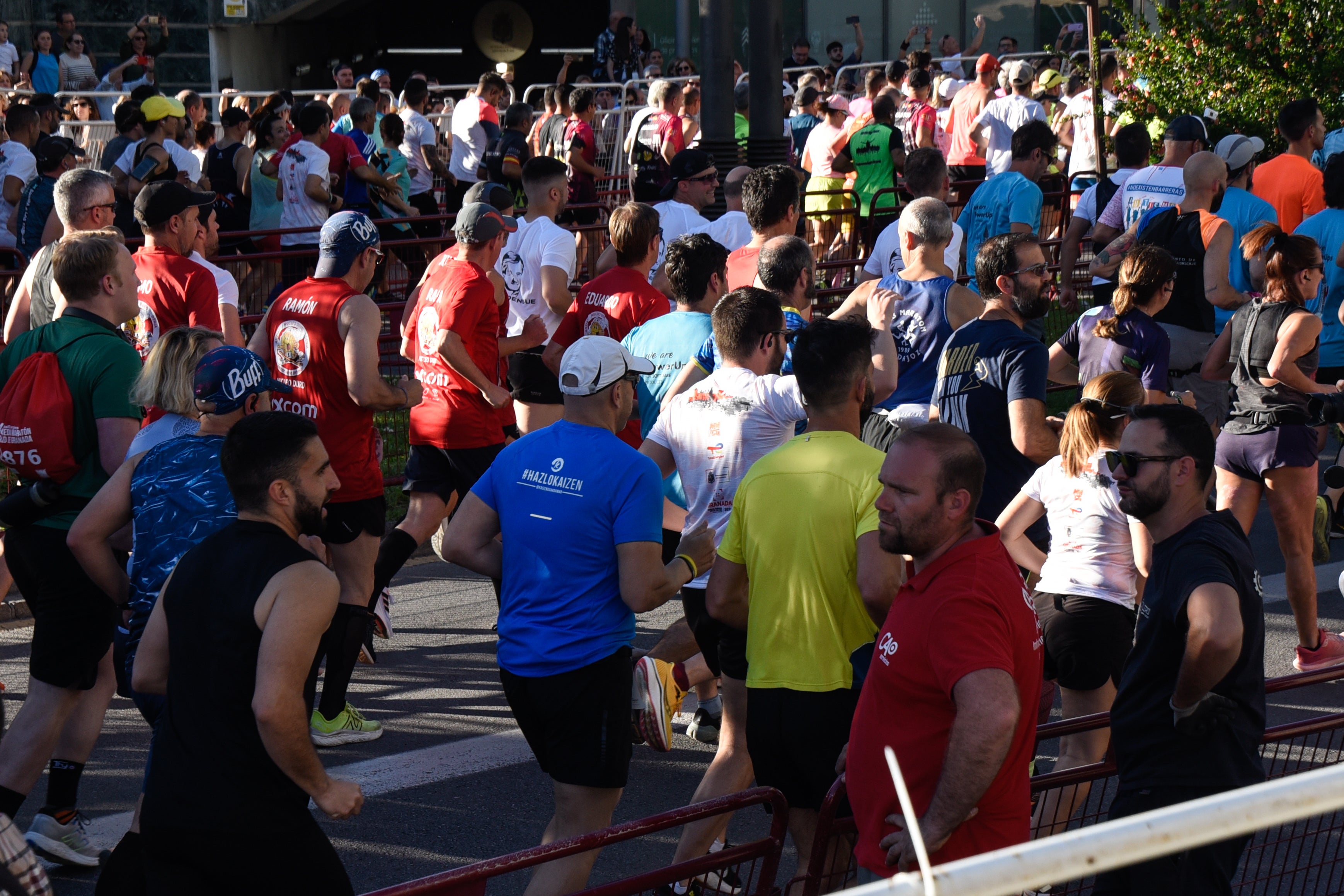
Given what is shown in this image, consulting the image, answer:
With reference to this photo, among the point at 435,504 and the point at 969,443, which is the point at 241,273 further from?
the point at 969,443

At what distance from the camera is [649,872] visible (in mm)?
3172

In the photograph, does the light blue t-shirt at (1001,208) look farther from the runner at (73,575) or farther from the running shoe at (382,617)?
the runner at (73,575)

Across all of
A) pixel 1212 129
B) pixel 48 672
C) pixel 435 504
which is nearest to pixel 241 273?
pixel 435 504

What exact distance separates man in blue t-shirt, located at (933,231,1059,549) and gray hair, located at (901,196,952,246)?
49 centimetres

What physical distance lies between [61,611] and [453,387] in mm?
2436

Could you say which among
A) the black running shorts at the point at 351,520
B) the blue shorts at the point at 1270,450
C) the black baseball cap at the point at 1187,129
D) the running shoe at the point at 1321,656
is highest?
the black baseball cap at the point at 1187,129

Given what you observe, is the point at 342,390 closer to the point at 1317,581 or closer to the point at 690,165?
the point at 690,165

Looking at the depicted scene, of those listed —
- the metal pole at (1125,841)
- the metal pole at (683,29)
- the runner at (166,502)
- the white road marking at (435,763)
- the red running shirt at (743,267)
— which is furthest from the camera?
the metal pole at (683,29)

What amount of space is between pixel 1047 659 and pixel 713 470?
51.9 inches

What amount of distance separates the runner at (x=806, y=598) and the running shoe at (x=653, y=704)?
340mm

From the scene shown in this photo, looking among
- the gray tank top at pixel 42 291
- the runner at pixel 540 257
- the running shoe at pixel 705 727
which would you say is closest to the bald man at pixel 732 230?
the runner at pixel 540 257

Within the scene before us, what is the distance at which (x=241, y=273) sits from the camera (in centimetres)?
1152

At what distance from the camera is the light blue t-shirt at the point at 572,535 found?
4262mm

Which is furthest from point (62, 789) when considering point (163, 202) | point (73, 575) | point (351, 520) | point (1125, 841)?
point (1125, 841)
